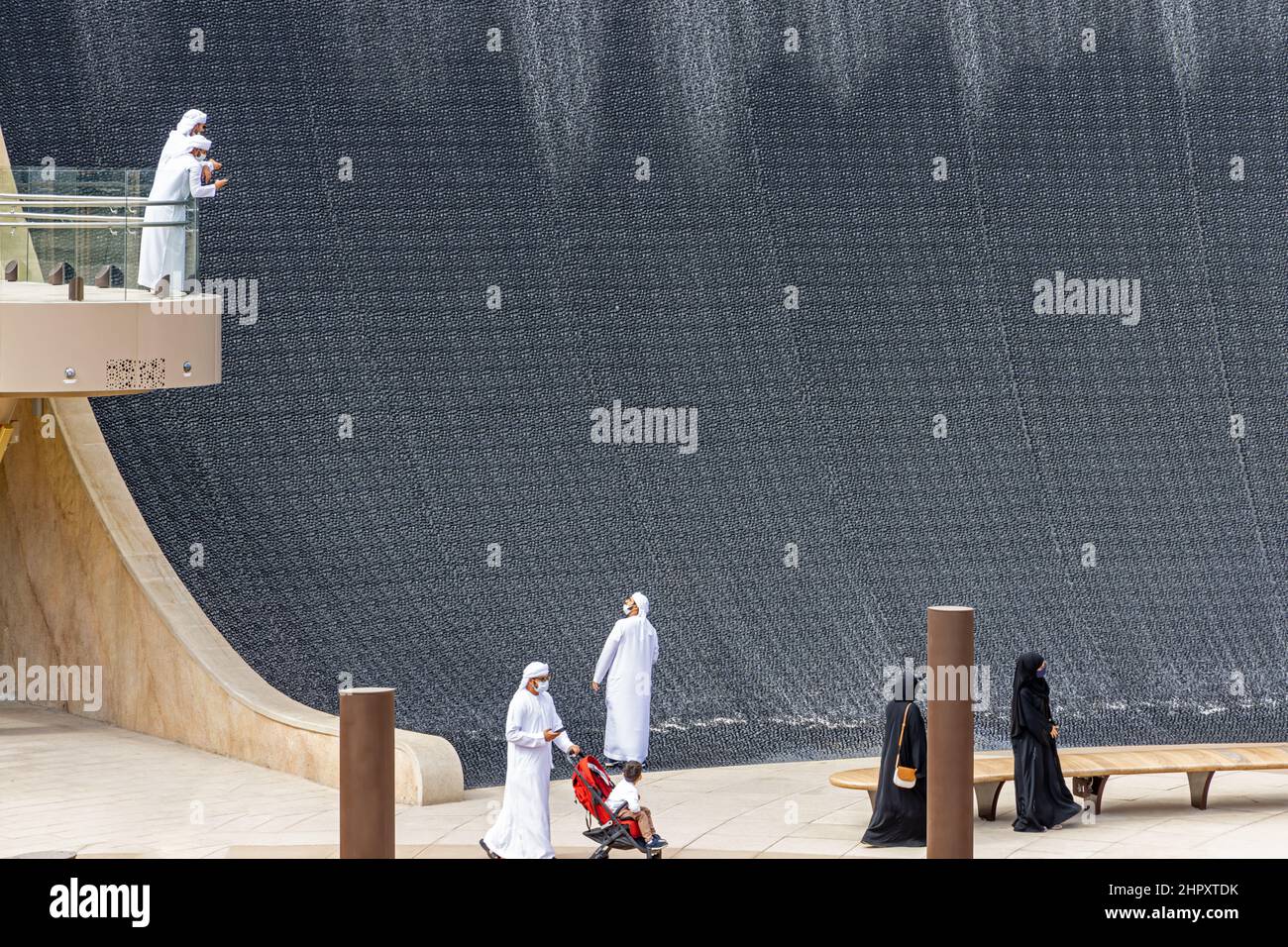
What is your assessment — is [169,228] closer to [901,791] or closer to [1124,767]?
[901,791]

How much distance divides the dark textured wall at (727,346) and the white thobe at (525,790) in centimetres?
399

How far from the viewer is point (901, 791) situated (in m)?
11.5

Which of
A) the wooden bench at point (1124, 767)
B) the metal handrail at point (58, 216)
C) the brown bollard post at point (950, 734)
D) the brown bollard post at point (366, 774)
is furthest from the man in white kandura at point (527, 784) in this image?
the metal handrail at point (58, 216)

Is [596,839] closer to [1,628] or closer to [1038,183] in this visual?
[1,628]

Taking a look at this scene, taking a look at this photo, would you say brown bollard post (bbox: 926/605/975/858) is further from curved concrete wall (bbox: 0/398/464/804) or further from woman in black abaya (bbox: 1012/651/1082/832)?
curved concrete wall (bbox: 0/398/464/804)

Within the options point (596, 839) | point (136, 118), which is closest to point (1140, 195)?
point (136, 118)

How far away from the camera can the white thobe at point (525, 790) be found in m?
10.8

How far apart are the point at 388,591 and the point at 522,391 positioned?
2285 mm

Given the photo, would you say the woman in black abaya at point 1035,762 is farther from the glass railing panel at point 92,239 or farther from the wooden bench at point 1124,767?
the glass railing panel at point 92,239

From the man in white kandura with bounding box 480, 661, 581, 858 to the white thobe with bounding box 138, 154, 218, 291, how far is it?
408 cm

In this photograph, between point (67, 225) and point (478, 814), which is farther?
point (67, 225)

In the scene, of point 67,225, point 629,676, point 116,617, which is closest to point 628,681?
point 629,676

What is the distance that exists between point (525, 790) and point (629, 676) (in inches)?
103

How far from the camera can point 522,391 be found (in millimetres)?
17156
